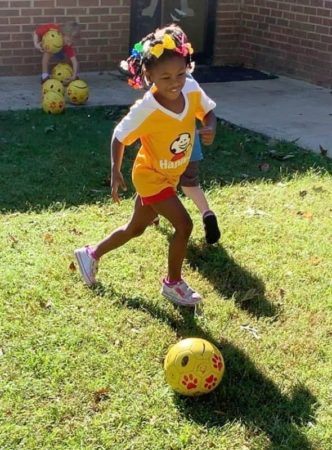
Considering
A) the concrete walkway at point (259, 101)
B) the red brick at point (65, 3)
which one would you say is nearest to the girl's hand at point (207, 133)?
the concrete walkway at point (259, 101)

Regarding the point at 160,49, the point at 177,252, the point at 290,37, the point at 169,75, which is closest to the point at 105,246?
the point at 177,252

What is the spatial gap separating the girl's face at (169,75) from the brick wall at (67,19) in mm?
6509

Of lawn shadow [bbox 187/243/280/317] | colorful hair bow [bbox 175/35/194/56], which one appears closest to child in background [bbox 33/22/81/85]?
lawn shadow [bbox 187/243/280/317]

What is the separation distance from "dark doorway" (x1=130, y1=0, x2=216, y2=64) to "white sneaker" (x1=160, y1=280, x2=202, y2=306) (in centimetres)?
697

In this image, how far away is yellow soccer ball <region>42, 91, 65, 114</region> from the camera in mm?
8070

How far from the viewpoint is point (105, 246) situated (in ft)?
14.3

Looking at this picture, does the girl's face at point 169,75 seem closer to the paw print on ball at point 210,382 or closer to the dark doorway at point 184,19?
the paw print on ball at point 210,382

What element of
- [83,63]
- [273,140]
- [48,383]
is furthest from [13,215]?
[83,63]

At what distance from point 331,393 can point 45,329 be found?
4.74 ft

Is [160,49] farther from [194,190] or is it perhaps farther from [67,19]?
[67,19]

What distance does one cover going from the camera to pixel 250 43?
1138 centimetres

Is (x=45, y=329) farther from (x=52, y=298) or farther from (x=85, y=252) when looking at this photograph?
(x=85, y=252)

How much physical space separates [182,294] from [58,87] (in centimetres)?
482

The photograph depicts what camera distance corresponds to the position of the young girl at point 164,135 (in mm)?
3795
